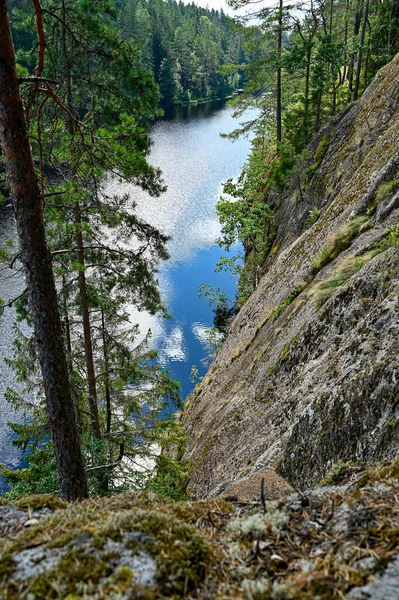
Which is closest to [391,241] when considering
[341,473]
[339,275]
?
[339,275]

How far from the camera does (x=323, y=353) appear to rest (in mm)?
6176

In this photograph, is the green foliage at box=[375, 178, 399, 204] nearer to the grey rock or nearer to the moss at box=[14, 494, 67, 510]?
the grey rock

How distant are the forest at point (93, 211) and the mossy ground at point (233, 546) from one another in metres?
2.11

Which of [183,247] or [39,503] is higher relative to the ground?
[183,247]

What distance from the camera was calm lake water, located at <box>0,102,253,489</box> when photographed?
21.0 m

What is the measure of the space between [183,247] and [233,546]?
92.5 feet

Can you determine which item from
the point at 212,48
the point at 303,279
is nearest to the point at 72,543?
the point at 303,279

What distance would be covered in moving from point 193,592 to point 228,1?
22.1 meters

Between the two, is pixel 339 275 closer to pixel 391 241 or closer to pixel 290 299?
pixel 391 241

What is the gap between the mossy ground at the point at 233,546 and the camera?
162 centimetres

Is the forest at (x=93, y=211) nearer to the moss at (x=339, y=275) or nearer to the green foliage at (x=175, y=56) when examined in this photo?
the moss at (x=339, y=275)

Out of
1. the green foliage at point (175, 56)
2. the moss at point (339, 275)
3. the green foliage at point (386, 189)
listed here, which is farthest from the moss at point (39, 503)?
the green foliage at point (175, 56)

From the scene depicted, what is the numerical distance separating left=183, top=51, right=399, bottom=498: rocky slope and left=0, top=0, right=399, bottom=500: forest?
1.95m

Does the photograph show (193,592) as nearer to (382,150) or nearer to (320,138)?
(382,150)
